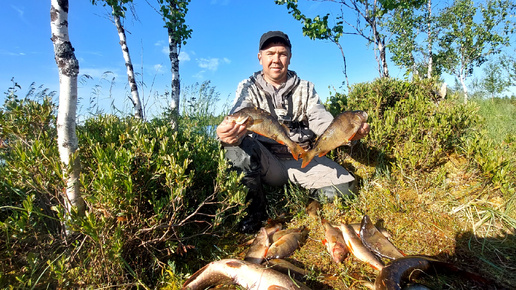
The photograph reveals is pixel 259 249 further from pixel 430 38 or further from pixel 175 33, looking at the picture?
pixel 430 38

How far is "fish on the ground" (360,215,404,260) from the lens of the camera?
2.92 m

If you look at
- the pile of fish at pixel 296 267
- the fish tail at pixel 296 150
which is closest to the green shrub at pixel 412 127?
the pile of fish at pixel 296 267

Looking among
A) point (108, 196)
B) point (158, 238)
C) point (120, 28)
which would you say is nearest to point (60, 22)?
point (108, 196)

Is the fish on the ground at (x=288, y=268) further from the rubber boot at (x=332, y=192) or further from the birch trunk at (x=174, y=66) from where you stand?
the birch trunk at (x=174, y=66)

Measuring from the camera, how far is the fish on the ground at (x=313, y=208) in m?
3.78

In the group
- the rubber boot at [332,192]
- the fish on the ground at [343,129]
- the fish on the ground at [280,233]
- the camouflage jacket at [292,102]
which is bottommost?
the fish on the ground at [280,233]

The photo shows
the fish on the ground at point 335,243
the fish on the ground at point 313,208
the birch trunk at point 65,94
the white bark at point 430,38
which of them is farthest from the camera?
the white bark at point 430,38

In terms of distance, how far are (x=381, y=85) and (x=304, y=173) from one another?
320cm

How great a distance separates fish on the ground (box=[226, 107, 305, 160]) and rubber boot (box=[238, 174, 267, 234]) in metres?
0.73

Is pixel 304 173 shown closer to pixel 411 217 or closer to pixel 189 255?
pixel 411 217

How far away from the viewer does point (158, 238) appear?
2617 millimetres

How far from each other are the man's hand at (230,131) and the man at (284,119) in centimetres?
51

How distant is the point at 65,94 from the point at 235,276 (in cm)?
237

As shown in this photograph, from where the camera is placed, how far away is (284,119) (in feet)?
13.7
